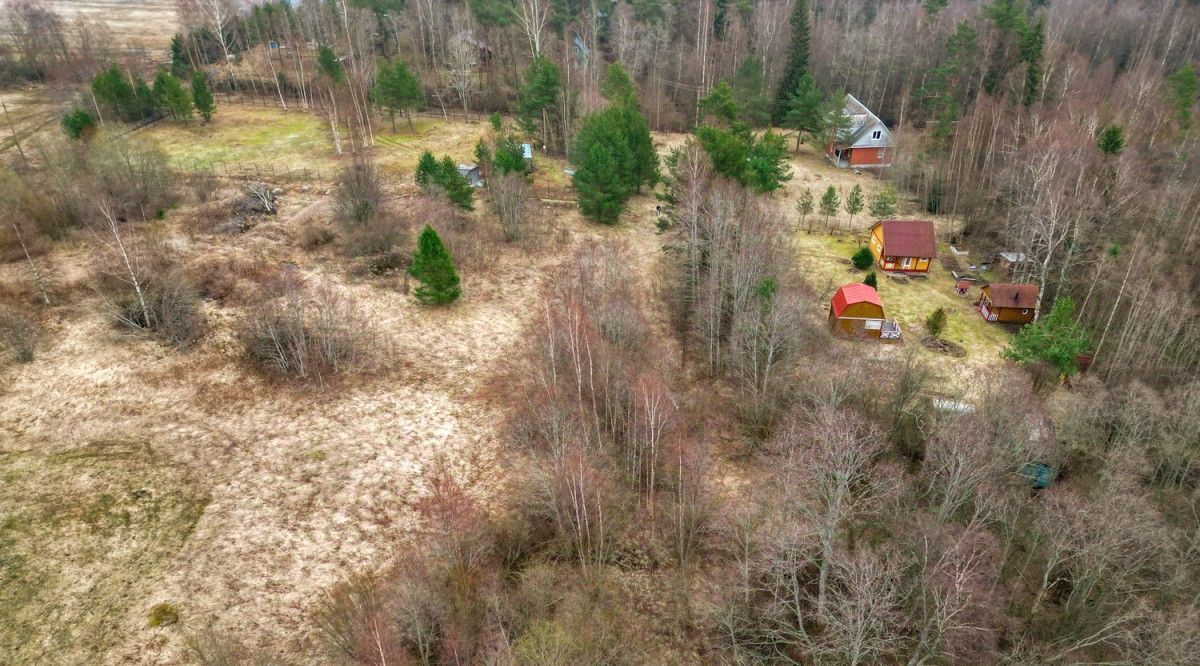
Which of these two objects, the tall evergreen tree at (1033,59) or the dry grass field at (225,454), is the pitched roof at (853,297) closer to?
the dry grass field at (225,454)

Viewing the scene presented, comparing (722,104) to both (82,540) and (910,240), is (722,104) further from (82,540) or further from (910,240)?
(82,540)

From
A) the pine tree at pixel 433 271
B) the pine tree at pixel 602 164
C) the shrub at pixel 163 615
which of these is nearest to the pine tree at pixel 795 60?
the pine tree at pixel 602 164

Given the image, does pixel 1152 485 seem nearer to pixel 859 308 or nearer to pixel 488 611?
pixel 859 308

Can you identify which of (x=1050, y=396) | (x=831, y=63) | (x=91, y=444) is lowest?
(x=1050, y=396)

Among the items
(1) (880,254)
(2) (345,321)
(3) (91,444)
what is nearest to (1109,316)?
(1) (880,254)

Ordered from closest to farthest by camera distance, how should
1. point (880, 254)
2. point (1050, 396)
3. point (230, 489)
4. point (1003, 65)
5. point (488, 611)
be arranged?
point (488, 611) → point (230, 489) → point (1050, 396) → point (880, 254) → point (1003, 65)

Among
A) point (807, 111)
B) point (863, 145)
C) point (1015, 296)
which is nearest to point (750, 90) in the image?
point (807, 111)
